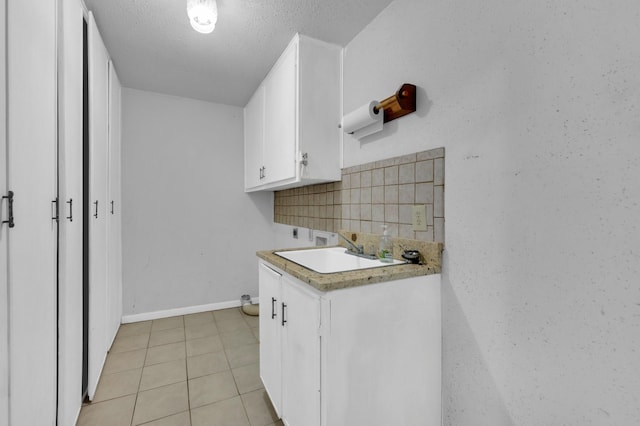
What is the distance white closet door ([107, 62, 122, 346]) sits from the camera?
2.01m

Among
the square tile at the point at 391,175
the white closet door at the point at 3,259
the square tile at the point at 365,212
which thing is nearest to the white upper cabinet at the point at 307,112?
the square tile at the point at 365,212

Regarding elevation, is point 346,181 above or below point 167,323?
above

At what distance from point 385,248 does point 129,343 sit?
2.23 m

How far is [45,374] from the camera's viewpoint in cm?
100

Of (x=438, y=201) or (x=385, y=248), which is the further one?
(x=385, y=248)

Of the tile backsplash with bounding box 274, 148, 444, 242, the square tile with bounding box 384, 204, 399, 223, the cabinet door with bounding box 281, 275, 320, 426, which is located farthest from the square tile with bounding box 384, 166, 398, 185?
the cabinet door with bounding box 281, 275, 320, 426

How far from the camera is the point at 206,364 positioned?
1.92 m

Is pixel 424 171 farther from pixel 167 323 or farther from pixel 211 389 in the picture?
pixel 167 323

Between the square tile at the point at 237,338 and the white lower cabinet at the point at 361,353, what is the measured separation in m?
1.05

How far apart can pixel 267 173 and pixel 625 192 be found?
199cm

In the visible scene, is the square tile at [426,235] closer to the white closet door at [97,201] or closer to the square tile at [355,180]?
the square tile at [355,180]

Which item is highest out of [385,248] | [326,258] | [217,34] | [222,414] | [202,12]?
[217,34]

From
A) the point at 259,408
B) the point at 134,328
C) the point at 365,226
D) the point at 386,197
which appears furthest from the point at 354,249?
the point at 134,328

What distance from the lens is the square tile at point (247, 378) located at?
66.2 inches
